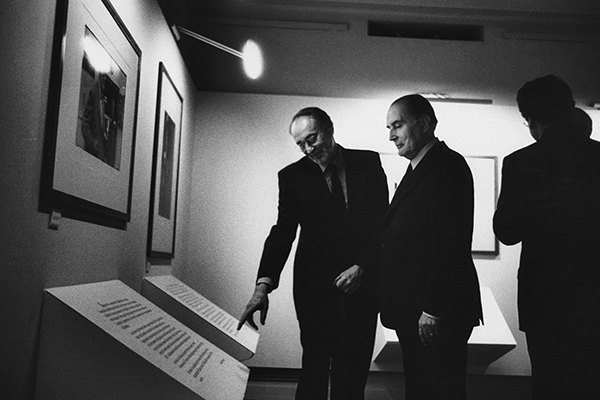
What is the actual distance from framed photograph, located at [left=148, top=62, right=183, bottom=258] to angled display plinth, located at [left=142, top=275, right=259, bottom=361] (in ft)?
0.29

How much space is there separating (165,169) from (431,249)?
75cm

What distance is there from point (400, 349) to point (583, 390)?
40 centimetres

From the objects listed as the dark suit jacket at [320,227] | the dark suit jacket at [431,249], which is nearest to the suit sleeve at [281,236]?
the dark suit jacket at [320,227]

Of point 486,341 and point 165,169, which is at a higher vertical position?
point 165,169

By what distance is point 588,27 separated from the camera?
114cm

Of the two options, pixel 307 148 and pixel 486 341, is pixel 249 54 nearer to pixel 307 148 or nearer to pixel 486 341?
pixel 307 148

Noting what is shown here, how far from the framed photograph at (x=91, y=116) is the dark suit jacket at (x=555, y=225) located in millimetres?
992

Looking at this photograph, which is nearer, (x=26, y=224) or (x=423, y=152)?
(x=26, y=224)

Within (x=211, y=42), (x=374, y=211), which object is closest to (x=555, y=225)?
(x=374, y=211)

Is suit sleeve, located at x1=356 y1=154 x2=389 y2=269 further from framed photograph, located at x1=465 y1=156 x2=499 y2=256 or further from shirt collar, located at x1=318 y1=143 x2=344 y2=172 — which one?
framed photograph, located at x1=465 y1=156 x2=499 y2=256

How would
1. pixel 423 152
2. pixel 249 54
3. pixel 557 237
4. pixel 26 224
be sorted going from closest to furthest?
1. pixel 26 224
2. pixel 557 237
3. pixel 423 152
4. pixel 249 54

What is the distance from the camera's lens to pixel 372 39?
117cm

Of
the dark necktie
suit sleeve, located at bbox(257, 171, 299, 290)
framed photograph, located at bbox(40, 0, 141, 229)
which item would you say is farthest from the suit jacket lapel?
framed photograph, located at bbox(40, 0, 141, 229)

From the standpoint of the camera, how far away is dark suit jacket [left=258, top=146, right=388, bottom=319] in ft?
3.73
